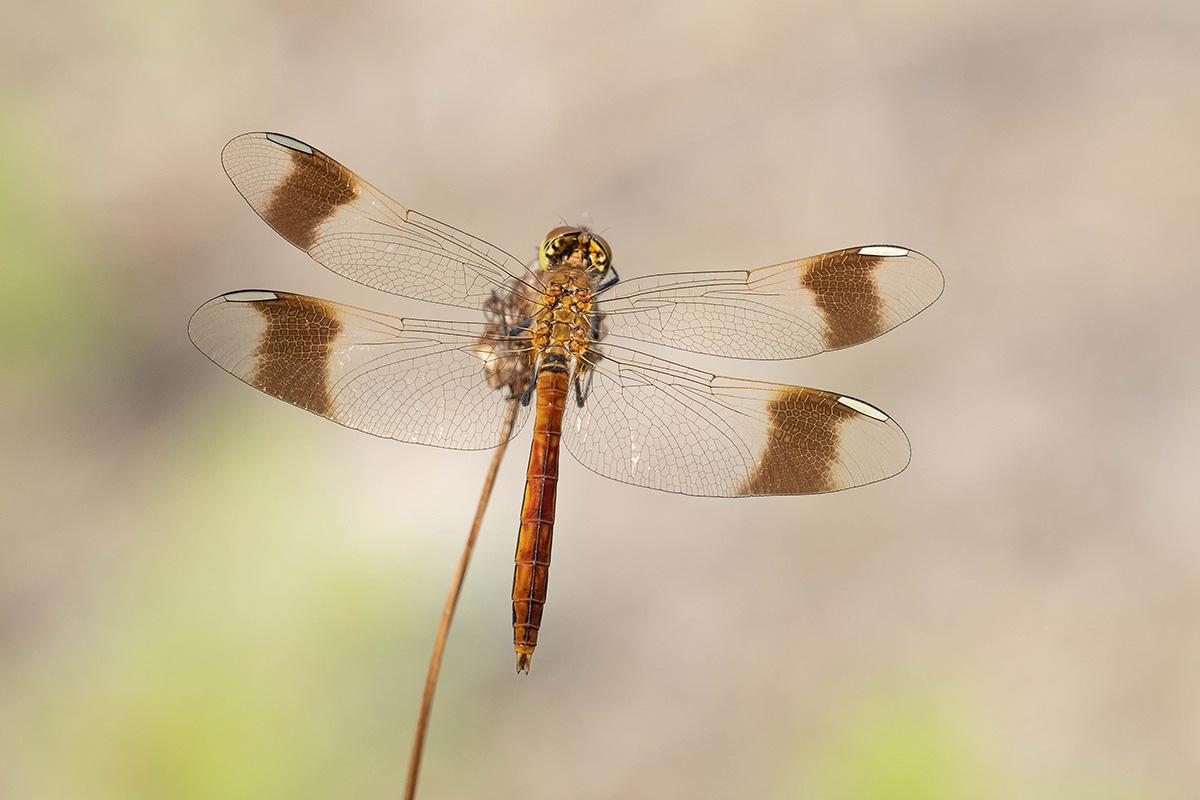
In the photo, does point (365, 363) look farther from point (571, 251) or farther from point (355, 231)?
point (571, 251)

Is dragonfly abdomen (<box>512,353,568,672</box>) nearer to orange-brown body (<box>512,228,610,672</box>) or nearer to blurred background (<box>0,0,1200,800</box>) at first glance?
orange-brown body (<box>512,228,610,672</box>)

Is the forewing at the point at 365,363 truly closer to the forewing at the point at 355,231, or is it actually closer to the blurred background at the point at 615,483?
the forewing at the point at 355,231

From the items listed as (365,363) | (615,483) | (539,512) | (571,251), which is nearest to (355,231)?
→ (365,363)

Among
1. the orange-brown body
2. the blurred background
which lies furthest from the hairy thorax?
the blurred background

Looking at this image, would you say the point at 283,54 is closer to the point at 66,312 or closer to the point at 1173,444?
the point at 66,312

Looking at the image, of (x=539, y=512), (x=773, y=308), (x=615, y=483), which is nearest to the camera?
(x=539, y=512)

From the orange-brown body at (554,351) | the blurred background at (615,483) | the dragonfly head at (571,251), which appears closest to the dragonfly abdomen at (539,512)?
the orange-brown body at (554,351)
